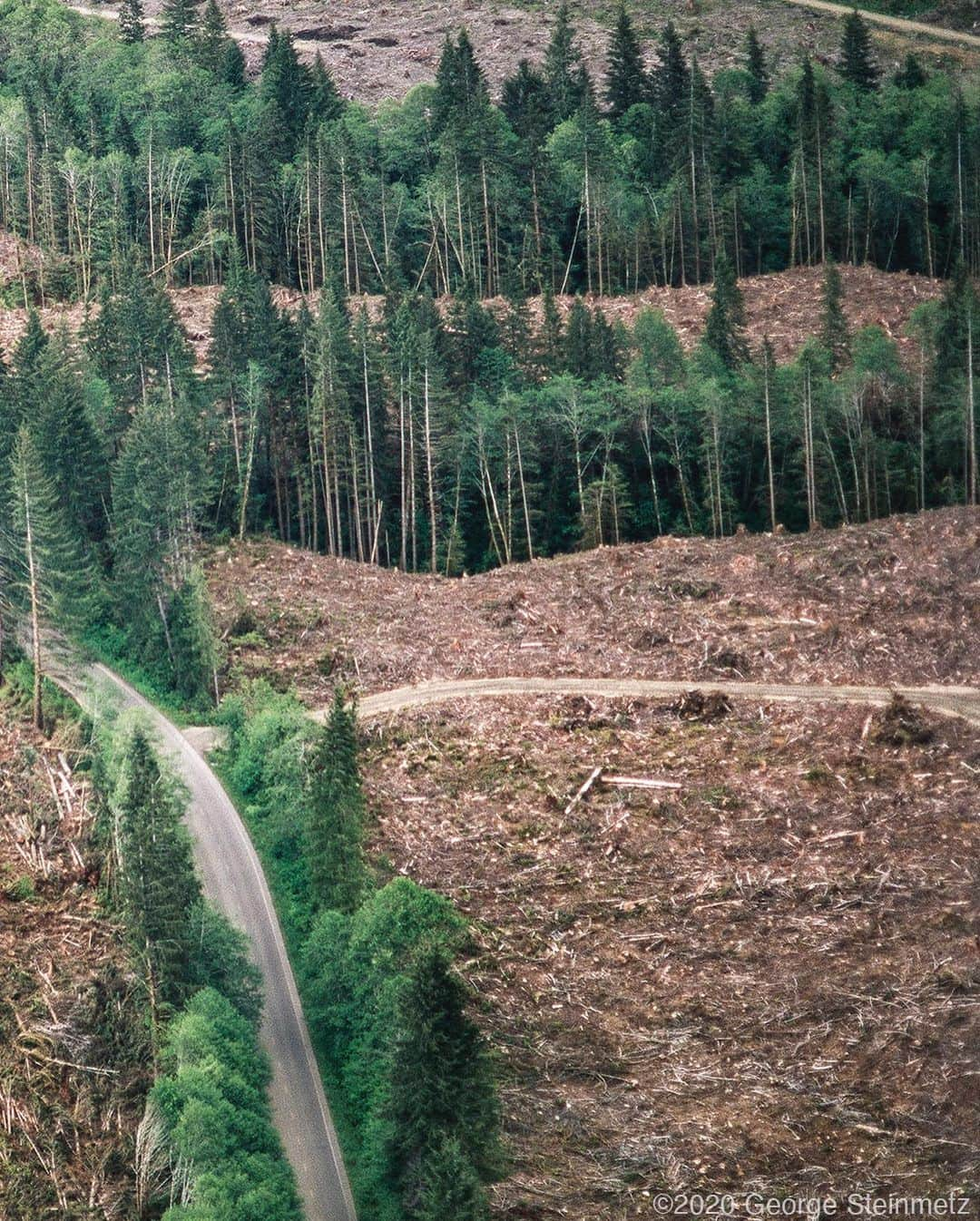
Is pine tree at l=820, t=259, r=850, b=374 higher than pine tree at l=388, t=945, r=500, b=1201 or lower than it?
higher

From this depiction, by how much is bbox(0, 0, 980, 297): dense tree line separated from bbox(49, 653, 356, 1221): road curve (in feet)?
129

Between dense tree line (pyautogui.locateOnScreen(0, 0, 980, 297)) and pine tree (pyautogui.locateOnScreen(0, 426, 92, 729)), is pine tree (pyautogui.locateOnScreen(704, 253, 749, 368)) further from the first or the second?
pine tree (pyautogui.locateOnScreen(0, 426, 92, 729))

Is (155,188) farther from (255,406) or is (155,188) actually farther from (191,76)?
(255,406)

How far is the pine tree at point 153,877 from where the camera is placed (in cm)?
4931

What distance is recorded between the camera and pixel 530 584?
7150cm

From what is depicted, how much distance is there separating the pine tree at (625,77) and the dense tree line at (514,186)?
348cm

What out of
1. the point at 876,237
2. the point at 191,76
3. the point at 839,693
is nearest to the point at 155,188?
the point at 191,76

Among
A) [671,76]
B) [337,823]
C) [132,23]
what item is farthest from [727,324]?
[132,23]

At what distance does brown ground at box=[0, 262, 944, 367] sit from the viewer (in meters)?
93.4

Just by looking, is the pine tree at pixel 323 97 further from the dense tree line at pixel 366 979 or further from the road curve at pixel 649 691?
the dense tree line at pixel 366 979

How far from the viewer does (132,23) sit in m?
152

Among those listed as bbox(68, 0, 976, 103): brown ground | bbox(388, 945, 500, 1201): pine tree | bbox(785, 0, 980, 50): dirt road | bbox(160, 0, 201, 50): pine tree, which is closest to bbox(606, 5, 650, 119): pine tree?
bbox(68, 0, 976, 103): brown ground

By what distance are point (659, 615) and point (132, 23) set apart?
356ft

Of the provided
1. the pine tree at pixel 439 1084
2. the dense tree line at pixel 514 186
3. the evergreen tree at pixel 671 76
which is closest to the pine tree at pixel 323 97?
the dense tree line at pixel 514 186
